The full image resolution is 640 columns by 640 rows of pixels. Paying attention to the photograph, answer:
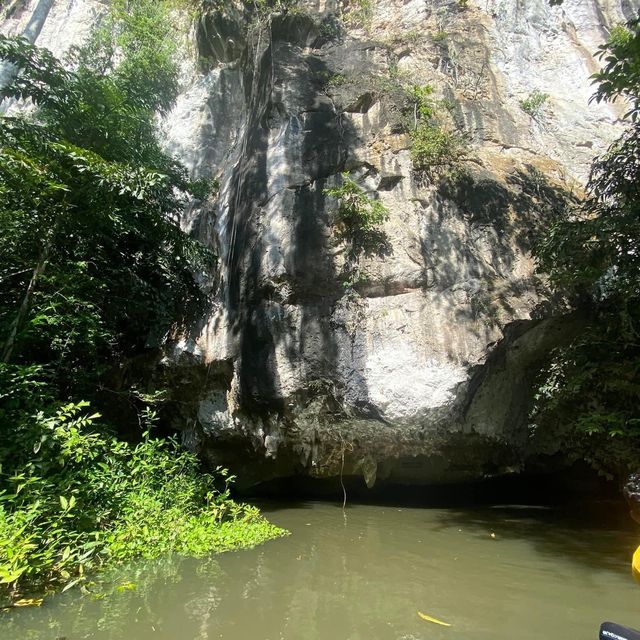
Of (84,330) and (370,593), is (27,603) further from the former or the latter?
(84,330)

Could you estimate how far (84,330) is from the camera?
5453mm

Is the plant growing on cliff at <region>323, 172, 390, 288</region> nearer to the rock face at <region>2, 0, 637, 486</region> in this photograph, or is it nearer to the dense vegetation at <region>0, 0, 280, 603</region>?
the rock face at <region>2, 0, 637, 486</region>

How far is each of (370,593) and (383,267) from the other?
448cm

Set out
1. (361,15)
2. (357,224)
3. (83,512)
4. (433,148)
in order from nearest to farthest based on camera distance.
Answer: (83,512) → (357,224) → (433,148) → (361,15)

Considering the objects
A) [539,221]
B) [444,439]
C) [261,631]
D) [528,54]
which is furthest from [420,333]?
[528,54]

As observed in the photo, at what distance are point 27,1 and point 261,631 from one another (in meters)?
22.4

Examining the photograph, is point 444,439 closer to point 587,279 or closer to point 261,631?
point 587,279

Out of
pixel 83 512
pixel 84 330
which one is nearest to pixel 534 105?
pixel 84 330

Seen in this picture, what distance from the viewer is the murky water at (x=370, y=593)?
2.61 meters

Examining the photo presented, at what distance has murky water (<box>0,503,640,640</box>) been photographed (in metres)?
2.61

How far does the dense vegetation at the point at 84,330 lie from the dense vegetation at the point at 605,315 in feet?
14.2

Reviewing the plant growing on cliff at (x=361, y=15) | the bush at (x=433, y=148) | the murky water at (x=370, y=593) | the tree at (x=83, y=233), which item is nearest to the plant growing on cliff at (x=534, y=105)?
the bush at (x=433, y=148)

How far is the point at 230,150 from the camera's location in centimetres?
1009

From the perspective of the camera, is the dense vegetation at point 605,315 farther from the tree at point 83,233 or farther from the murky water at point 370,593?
the tree at point 83,233
